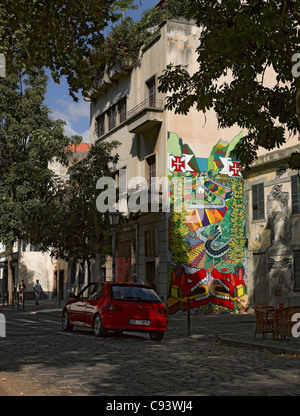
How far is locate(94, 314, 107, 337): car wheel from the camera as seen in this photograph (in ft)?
51.2

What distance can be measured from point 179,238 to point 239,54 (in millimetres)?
14903

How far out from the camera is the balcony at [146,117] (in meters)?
28.0

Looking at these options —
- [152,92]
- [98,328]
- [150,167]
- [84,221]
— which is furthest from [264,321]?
[152,92]

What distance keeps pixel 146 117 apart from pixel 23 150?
12804 millimetres

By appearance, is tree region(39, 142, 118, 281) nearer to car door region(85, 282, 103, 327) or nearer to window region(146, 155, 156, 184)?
window region(146, 155, 156, 184)

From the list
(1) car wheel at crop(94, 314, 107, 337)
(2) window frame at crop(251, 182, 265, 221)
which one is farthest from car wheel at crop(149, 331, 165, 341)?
(2) window frame at crop(251, 182, 265, 221)

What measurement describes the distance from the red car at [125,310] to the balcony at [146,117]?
13057 mm

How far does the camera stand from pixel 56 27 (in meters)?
12.6

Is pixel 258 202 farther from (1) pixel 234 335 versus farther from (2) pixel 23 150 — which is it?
(2) pixel 23 150

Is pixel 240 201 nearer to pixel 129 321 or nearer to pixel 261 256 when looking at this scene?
pixel 261 256

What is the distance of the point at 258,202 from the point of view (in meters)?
27.3

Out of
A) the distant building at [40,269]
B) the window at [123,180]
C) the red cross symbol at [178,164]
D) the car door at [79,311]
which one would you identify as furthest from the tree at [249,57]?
the distant building at [40,269]
